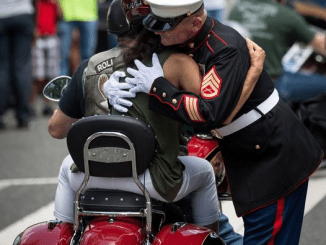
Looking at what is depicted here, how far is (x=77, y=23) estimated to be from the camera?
1100cm

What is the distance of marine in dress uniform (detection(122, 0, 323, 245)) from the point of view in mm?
3230

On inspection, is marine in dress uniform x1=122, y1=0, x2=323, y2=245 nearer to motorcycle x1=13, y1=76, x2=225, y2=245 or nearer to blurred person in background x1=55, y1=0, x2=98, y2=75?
motorcycle x1=13, y1=76, x2=225, y2=245

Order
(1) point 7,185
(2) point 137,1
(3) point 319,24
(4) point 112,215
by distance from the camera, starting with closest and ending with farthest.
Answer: (4) point 112,215
(2) point 137,1
(1) point 7,185
(3) point 319,24

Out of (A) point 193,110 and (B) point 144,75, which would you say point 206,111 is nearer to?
(A) point 193,110

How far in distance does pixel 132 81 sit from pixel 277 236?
0.96 meters

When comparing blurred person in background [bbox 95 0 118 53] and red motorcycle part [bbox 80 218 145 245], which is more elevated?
red motorcycle part [bbox 80 218 145 245]

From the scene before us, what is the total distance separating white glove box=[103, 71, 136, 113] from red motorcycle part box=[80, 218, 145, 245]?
0.47 m

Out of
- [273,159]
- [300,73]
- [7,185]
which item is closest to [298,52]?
[300,73]

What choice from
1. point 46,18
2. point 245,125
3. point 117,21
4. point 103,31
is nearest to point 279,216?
point 245,125

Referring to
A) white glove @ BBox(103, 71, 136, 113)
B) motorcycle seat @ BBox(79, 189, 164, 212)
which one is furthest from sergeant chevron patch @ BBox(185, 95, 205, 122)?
motorcycle seat @ BBox(79, 189, 164, 212)

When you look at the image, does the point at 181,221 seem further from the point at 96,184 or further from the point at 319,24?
the point at 319,24

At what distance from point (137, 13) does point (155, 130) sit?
0.53 metres

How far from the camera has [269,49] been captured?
745 cm

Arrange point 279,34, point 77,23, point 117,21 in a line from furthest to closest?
point 77,23 < point 279,34 < point 117,21
